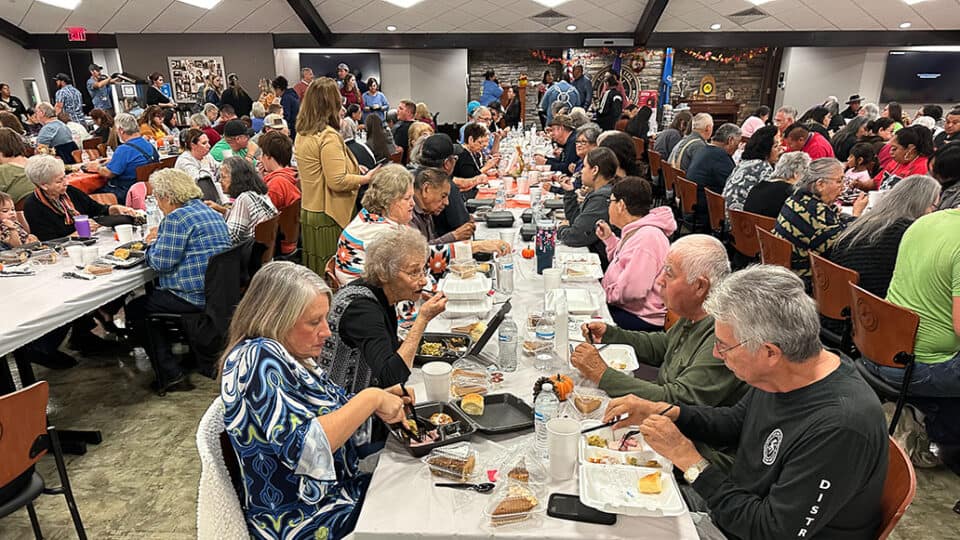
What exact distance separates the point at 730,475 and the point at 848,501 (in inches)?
14.6

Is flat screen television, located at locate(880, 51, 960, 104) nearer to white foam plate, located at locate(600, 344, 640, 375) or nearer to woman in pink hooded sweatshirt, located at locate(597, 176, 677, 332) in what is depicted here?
woman in pink hooded sweatshirt, located at locate(597, 176, 677, 332)

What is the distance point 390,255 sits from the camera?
7.48ft

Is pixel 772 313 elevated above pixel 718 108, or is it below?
below

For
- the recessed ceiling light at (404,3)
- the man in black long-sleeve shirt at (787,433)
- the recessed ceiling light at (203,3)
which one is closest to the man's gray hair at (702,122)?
the man in black long-sleeve shirt at (787,433)

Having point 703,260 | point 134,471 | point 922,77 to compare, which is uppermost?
point 922,77

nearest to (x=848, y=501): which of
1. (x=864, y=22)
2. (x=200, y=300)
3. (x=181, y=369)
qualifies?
(x=200, y=300)

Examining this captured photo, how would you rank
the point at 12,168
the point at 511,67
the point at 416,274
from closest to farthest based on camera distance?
the point at 416,274 < the point at 12,168 < the point at 511,67

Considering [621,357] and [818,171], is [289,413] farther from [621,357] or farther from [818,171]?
[818,171]

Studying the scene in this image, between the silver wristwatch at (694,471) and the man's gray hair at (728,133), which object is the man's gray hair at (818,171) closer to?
the man's gray hair at (728,133)

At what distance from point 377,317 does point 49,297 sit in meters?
2.16

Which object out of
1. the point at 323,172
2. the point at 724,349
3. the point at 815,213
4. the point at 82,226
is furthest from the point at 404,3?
the point at 724,349

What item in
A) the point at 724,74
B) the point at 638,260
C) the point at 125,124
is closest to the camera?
the point at 638,260

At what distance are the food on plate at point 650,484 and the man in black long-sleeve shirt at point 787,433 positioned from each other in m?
0.13

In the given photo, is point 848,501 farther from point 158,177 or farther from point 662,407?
point 158,177
